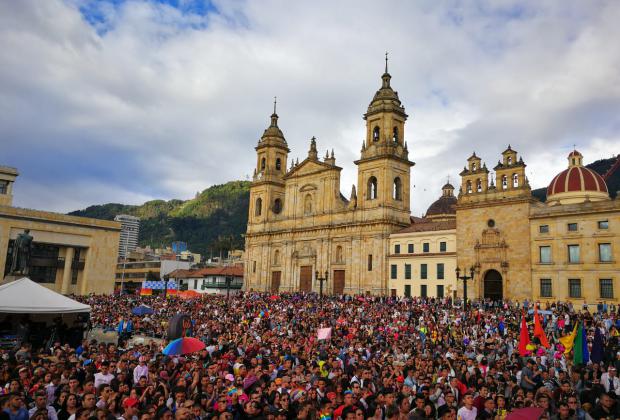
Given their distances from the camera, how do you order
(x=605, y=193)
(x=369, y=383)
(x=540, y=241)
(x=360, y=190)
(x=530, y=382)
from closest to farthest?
(x=369, y=383) < (x=530, y=382) < (x=540, y=241) < (x=605, y=193) < (x=360, y=190)

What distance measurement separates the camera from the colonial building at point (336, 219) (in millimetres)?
51875

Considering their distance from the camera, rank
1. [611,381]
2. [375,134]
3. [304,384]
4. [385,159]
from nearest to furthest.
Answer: [304,384] < [611,381] < [385,159] < [375,134]

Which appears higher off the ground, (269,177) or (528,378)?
(269,177)

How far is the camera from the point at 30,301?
17.7 m

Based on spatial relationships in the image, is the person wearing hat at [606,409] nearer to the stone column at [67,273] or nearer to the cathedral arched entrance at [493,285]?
the cathedral arched entrance at [493,285]

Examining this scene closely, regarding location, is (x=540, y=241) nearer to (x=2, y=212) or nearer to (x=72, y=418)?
(x=72, y=418)

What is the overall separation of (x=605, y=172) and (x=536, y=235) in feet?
259

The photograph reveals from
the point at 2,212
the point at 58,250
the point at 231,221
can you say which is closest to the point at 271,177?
the point at 58,250

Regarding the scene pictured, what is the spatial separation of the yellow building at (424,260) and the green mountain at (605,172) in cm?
4956

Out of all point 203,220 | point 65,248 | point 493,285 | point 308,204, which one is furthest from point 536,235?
point 203,220

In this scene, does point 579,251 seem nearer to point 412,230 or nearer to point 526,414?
point 412,230

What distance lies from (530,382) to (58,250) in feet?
188

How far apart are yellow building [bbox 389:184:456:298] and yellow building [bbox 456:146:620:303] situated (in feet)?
6.01

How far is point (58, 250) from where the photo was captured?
190ft
